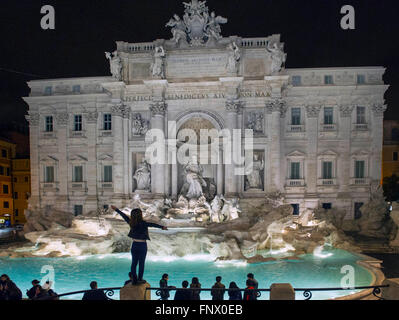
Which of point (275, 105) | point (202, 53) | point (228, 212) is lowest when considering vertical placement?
point (228, 212)

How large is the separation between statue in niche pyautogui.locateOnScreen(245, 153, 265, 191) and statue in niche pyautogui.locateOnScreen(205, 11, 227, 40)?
8804 millimetres

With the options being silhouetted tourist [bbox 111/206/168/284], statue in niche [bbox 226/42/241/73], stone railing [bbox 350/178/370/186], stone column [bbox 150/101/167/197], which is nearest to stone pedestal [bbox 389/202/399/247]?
stone railing [bbox 350/178/370/186]

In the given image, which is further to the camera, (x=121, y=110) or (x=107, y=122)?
(x=107, y=122)

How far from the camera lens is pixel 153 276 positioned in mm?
11344

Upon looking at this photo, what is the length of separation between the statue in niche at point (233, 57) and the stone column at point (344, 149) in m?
8.22

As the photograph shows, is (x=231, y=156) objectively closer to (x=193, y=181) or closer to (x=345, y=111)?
(x=193, y=181)

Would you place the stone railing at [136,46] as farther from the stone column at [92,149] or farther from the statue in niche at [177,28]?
the stone column at [92,149]

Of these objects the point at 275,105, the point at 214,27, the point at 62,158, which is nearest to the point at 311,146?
the point at 275,105

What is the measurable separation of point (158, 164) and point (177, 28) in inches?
378

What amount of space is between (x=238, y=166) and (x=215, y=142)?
2.31m

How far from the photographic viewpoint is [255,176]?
68.8 ft

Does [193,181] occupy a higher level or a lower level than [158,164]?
lower

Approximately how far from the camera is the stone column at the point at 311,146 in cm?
2169

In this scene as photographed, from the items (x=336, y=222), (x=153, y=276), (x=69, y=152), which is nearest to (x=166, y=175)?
(x=69, y=152)
